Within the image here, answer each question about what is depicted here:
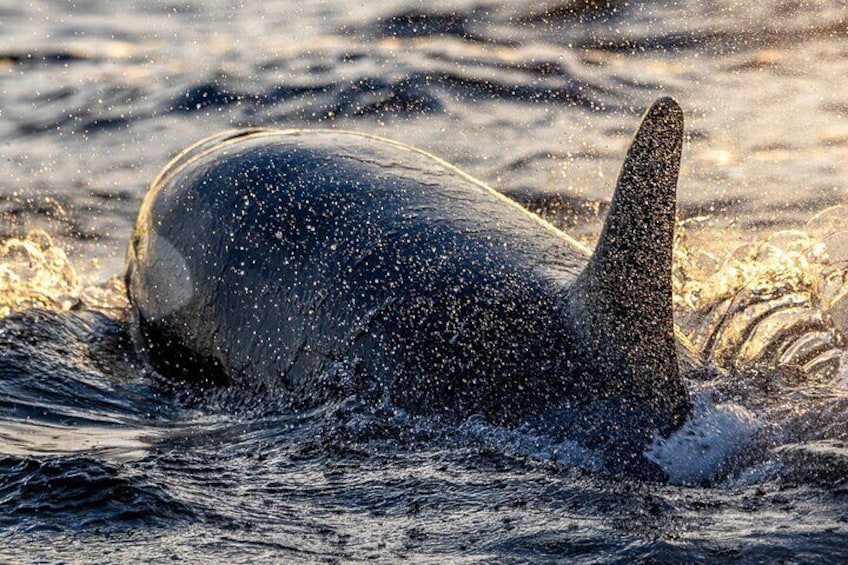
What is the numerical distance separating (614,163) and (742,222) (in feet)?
5.22

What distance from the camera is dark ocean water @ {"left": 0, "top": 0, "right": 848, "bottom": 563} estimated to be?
4.39m

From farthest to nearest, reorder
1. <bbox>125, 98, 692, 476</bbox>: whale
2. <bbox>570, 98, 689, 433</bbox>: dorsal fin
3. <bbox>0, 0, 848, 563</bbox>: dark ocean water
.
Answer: <bbox>125, 98, 692, 476</bbox>: whale, <bbox>570, 98, 689, 433</bbox>: dorsal fin, <bbox>0, 0, 848, 563</bbox>: dark ocean water

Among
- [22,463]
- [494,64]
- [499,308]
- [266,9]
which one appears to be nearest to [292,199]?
[499,308]

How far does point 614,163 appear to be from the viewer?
35.3 ft

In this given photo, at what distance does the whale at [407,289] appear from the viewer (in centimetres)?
465

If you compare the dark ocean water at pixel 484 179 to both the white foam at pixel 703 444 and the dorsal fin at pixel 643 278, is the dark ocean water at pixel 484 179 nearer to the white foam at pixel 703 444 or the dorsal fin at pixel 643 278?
the white foam at pixel 703 444

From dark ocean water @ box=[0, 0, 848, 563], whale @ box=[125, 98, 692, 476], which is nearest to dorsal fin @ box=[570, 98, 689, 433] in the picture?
→ whale @ box=[125, 98, 692, 476]

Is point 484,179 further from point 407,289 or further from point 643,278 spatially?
point 643,278

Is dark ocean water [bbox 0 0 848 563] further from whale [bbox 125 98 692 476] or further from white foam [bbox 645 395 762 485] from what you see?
whale [bbox 125 98 692 476]

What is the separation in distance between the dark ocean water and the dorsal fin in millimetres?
220

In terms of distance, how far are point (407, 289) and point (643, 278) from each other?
1.21 m

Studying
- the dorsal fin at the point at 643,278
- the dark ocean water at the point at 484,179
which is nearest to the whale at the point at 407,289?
the dorsal fin at the point at 643,278

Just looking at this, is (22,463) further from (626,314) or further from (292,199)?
(626,314)

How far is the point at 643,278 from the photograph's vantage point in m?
4.57
